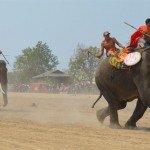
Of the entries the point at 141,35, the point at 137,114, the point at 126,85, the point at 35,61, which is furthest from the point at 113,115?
the point at 35,61

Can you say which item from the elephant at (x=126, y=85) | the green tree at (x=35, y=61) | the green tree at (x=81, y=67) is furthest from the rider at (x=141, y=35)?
the green tree at (x=35, y=61)

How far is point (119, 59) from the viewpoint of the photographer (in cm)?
1339

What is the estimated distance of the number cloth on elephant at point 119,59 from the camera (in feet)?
43.6

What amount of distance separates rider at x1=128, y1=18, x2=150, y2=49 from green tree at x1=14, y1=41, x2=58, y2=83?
12146 centimetres

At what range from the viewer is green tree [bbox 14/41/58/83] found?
136 m

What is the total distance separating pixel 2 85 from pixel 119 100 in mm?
10837

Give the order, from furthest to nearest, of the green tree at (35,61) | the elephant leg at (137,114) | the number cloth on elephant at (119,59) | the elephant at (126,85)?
1. the green tree at (35,61)
2. the elephant leg at (137,114)
3. the number cloth on elephant at (119,59)
4. the elephant at (126,85)

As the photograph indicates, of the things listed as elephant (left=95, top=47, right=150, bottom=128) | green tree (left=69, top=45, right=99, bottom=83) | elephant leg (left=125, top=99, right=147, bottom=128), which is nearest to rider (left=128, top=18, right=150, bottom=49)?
elephant (left=95, top=47, right=150, bottom=128)

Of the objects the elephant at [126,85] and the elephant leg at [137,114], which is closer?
the elephant at [126,85]

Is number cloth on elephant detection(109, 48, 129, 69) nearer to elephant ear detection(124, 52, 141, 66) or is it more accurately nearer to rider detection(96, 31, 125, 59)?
elephant ear detection(124, 52, 141, 66)

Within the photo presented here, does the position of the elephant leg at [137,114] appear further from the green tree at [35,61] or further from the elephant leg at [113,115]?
the green tree at [35,61]

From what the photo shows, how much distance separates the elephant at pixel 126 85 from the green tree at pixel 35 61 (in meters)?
120

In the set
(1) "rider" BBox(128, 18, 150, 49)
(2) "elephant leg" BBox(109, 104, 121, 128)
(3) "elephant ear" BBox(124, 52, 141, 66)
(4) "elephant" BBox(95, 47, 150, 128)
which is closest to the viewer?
(4) "elephant" BBox(95, 47, 150, 128)

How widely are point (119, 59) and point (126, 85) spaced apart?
683 mm
